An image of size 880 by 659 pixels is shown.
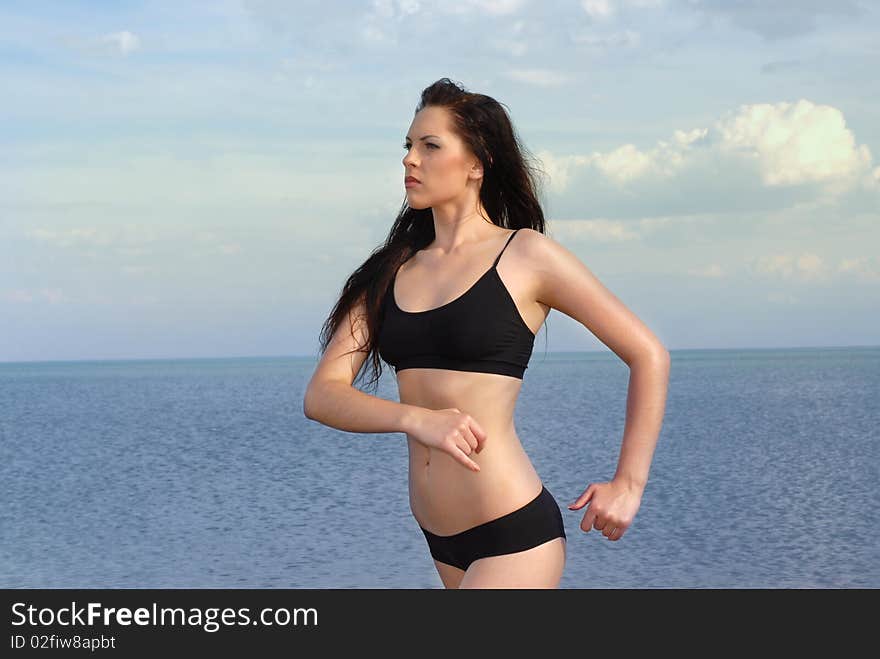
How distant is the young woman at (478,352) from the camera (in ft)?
13.0

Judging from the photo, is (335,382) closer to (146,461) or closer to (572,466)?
(572,466)

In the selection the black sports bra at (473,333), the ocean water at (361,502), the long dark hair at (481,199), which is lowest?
the ocean water at (361,502)

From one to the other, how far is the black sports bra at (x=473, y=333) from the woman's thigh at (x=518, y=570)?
0.59 metres

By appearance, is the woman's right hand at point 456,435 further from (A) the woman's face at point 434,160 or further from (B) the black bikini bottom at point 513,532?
(A) the woman's face at point 434,160

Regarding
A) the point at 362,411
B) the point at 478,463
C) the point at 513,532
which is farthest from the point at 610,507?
the point at 362,411

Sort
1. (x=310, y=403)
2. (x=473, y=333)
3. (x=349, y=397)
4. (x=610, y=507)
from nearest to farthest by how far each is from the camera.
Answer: (x=610, y=507)
(x=473, y=333)
(x=349, y=397)
(x=310, y=403)

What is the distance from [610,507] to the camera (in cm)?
381

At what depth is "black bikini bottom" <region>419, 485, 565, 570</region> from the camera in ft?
13.2

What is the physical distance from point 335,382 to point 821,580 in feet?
52.9

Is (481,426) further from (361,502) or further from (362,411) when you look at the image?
(361,502)

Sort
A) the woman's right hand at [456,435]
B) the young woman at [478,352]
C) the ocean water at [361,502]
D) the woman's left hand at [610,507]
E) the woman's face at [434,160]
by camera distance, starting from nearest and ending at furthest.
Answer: the woman's right hand at [456,435], the woman's left hand at [610,507], the young woman at [478,352], the woman's face at [434,160], the ocean water at [361,502]

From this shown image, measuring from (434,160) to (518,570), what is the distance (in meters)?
1.40

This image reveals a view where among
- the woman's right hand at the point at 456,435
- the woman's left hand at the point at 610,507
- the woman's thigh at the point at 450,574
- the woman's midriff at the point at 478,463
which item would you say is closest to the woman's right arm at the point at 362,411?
the woman's right hand at the point at 456,435
